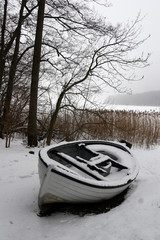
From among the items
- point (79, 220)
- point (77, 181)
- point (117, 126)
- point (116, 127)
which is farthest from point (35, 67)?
point (79, 220)

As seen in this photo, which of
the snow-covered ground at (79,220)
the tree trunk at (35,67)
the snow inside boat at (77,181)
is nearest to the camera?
the snow-covered ground at (79,220)

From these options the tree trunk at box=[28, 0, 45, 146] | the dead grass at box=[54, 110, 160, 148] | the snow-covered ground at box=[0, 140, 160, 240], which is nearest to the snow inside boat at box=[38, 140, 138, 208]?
the snow-covered ground at box=[0, 140, 160, 240]

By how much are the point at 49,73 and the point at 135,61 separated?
492cm

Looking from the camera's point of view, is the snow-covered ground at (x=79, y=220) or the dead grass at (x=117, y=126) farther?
the dead grass at (x=117, y=126)

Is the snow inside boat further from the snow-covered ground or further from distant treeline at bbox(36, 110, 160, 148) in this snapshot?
distant treeline at bbox(36, 110, 160, 148)

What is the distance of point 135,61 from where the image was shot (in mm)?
6828

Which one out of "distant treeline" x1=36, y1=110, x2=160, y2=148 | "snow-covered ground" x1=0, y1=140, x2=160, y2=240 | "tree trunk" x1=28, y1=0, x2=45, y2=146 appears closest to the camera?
"snow-covered ground" x1=0, y1=140, x2=160, y2=240

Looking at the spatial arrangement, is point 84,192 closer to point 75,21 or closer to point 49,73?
point 75,21

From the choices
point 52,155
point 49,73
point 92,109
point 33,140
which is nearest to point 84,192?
point 52,155

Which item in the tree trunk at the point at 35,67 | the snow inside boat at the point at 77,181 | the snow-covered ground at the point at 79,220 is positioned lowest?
the snow-covered ground at the point at 79,220

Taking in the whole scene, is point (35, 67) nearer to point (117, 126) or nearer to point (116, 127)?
point (116, 127)

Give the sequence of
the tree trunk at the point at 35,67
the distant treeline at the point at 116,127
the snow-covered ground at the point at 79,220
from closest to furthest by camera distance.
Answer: the snow-covered ground at the point at 79,220 < the tree trunk at the point at 35,67 < the distant treeline at the point at 116,127

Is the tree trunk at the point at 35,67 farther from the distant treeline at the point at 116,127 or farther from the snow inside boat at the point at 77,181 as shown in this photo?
the snow inside boat at the point at 77,181

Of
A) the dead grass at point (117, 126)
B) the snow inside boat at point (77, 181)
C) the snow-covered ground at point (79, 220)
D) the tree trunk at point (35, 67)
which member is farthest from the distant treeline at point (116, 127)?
the snow-covered ground at point (79, 220)
